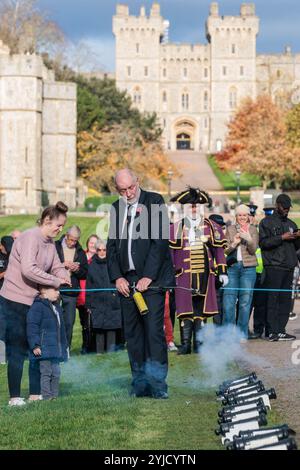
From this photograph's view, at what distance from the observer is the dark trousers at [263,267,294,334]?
662 inches

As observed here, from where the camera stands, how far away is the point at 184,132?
6570 inches

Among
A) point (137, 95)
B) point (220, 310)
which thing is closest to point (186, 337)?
point (220, 310)

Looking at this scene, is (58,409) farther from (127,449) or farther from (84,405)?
(127,449)

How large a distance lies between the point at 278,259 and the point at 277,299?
584 mm

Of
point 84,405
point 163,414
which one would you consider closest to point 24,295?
point 84,405

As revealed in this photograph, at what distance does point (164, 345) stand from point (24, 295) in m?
1.47

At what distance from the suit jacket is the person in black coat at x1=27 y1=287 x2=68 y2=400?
720 mm

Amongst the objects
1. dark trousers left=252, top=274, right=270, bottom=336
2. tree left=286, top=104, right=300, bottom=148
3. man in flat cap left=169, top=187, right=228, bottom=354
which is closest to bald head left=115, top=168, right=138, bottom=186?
man in flat cap left=169, top=187, right=228, bottom=354

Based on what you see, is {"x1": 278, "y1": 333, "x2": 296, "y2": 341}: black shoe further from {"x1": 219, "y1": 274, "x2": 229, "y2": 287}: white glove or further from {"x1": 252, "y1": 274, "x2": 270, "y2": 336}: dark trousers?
{"x1": 219, "y1": 274, "x2": 229, "y2": 287}: white glove

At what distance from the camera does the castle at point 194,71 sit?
164 meters

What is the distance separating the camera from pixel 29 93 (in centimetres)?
7788

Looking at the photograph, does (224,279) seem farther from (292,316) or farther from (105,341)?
(292,316)
